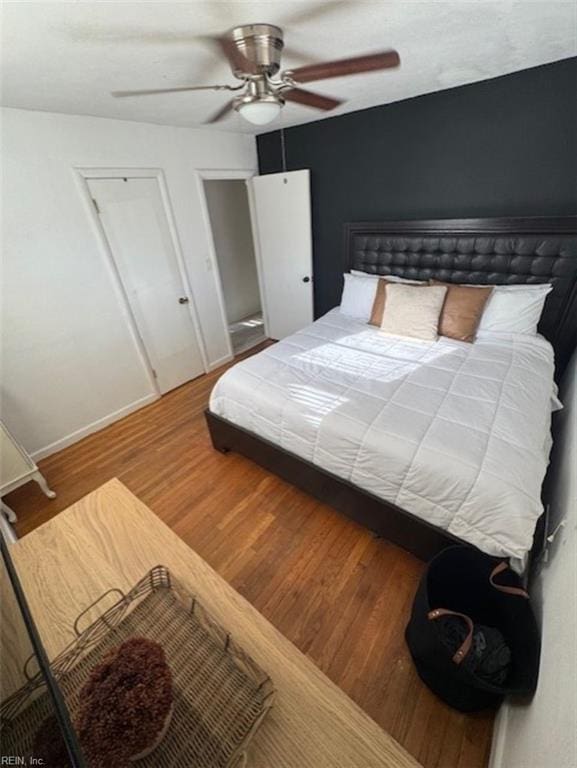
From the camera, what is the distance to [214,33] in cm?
137

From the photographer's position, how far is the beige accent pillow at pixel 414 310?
2428mm

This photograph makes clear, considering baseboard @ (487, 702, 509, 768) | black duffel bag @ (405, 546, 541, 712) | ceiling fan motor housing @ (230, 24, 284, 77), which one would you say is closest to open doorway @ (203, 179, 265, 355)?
ceiling fan motor housing @ (230, 24, 284, 77)

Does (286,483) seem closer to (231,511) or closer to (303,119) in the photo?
(231,511)

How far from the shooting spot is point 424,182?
2.74 m

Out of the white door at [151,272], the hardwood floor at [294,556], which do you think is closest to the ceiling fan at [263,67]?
the white door at [151,272]

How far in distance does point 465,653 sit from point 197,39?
2.65m

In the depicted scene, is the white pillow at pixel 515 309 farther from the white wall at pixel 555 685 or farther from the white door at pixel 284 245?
the white door at pixel 284 245

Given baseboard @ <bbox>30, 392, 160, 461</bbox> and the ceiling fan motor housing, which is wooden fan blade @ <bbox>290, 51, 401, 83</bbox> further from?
baseboard @ <bbox>30, 392, 160, 461</bbox>

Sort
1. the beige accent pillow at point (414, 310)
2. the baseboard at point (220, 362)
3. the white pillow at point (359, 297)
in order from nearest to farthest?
the beige accent pillow at point (414, 310), the white pillow at point (359, 297), the baseboard at point (220, 362)

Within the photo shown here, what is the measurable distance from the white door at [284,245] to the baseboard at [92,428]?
1805 mm

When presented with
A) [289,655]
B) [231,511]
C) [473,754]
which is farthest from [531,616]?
[231,511]

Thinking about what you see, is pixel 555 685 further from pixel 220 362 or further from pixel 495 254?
pixel 220 362

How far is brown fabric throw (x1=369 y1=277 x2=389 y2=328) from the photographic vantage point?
271 cm

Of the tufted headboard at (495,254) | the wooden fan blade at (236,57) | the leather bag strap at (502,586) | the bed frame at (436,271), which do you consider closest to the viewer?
the leather bag strap at (502,586)
